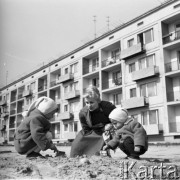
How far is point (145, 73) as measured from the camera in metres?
20.3

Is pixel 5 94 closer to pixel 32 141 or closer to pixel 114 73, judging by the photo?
pixel 114 73

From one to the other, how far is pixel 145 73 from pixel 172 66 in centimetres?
203

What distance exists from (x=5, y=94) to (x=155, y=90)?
31158mm

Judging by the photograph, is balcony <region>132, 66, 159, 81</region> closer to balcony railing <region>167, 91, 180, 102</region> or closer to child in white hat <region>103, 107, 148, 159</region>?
balcony railing <region>167, 91, 180, 102</region>

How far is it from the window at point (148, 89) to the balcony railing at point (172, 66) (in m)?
1.53

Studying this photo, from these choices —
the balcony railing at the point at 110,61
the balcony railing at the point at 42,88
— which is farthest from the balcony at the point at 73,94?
the balcony railing at the point at 42,88

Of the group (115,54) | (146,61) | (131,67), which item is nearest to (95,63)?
(115,54)

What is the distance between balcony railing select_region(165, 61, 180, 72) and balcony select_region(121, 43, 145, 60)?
246cm

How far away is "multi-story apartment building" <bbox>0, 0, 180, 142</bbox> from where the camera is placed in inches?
760

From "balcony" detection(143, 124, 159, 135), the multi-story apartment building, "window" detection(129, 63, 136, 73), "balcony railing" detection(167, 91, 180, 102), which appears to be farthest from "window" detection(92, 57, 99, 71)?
"balcony" detection(143, 124, 159, 135)

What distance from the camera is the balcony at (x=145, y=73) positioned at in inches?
781

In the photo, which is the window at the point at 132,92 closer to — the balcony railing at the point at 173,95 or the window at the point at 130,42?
the balcony railing at the point at 173,95

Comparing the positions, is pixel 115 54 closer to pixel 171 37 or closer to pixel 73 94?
pixel 73 94

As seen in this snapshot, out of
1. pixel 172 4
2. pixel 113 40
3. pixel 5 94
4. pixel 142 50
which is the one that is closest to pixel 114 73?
pixel 113 40
